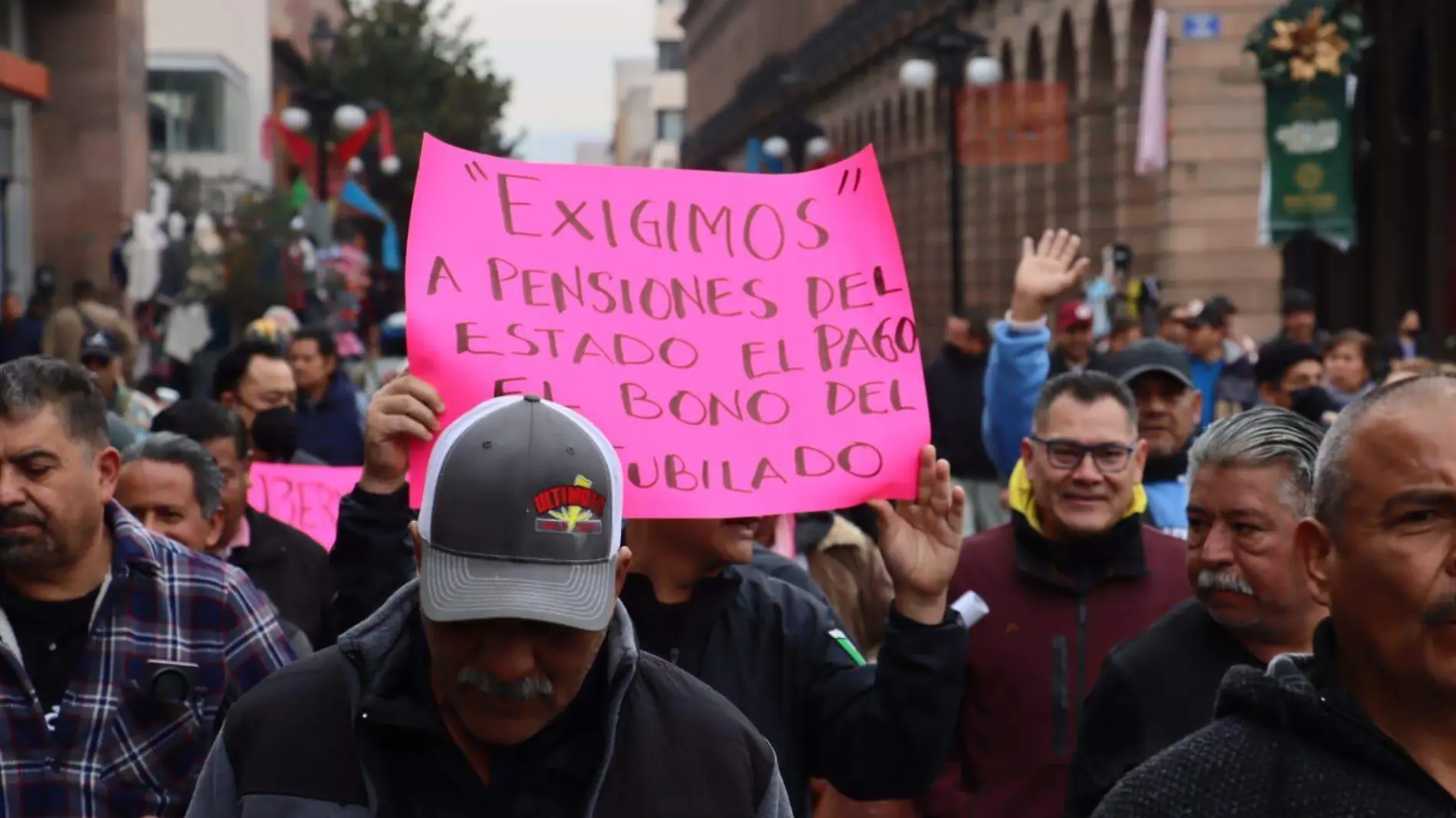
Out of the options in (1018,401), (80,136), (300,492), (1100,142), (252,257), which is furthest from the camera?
(1100,142)

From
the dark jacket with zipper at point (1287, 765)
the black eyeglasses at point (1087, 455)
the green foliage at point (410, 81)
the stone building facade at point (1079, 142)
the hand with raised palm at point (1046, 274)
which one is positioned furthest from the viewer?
the green foliage at point (410, 81)

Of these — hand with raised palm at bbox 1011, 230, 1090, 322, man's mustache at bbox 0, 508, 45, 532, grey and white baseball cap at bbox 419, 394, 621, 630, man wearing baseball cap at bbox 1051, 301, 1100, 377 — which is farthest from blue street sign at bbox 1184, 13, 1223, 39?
grey and white baseball cap at bbox 419, 394, 621, 630

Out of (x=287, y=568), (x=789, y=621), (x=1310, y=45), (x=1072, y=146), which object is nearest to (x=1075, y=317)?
(x=287, y=568)

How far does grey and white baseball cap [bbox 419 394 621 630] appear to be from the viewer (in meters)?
2.94

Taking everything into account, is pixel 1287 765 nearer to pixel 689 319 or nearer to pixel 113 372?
pixel 689 319

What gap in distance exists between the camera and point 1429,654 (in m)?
2.59

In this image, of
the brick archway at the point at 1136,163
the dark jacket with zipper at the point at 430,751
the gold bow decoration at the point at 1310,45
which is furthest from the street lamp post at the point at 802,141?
the dark jacket with zipper at the point at 430,751

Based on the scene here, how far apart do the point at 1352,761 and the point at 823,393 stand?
206 cm

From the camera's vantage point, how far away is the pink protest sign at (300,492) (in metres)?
8.22

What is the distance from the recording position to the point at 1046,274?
642 centimetres

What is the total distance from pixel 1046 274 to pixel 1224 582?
6.99 ft

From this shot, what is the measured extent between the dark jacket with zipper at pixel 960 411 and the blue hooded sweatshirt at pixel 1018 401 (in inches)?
231

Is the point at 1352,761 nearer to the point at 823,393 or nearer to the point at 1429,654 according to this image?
the point at 1429,654

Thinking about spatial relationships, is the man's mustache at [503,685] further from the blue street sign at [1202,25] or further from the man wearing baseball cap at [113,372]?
the blue street sign at [1202,25]
